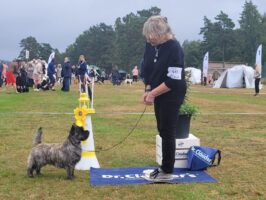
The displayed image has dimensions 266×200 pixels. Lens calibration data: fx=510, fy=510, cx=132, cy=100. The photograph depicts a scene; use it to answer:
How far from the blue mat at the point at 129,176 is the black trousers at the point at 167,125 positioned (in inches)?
11.3

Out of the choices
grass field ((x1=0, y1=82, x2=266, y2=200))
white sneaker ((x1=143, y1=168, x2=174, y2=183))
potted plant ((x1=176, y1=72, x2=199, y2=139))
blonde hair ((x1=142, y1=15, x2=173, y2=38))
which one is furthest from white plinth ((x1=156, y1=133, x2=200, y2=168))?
blonde hair ((x1=142, y1=15, x2=173, y2=38))

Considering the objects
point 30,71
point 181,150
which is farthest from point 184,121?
point 30,71

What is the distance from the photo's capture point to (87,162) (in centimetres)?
693

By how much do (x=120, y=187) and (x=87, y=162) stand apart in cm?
117

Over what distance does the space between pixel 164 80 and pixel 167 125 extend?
532 mm

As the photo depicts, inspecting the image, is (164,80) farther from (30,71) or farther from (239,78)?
(239,78)

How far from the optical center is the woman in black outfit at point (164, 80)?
5762 mm

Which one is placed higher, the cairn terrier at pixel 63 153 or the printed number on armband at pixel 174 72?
the printed number on armband at pixel 174 72

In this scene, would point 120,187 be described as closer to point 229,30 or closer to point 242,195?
point 242,195

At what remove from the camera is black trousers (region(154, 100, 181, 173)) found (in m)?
5.94

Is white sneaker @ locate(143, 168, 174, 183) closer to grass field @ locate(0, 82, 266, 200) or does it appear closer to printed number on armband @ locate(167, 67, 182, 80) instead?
grass field @ locate(0, 82, 266, 200)

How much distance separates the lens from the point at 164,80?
589 centimetres

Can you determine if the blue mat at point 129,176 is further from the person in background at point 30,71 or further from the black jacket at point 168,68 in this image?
the person in background at point 30,71

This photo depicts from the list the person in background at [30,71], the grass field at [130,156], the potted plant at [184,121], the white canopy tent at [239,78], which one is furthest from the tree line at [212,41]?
the potted plant at [184,121]
